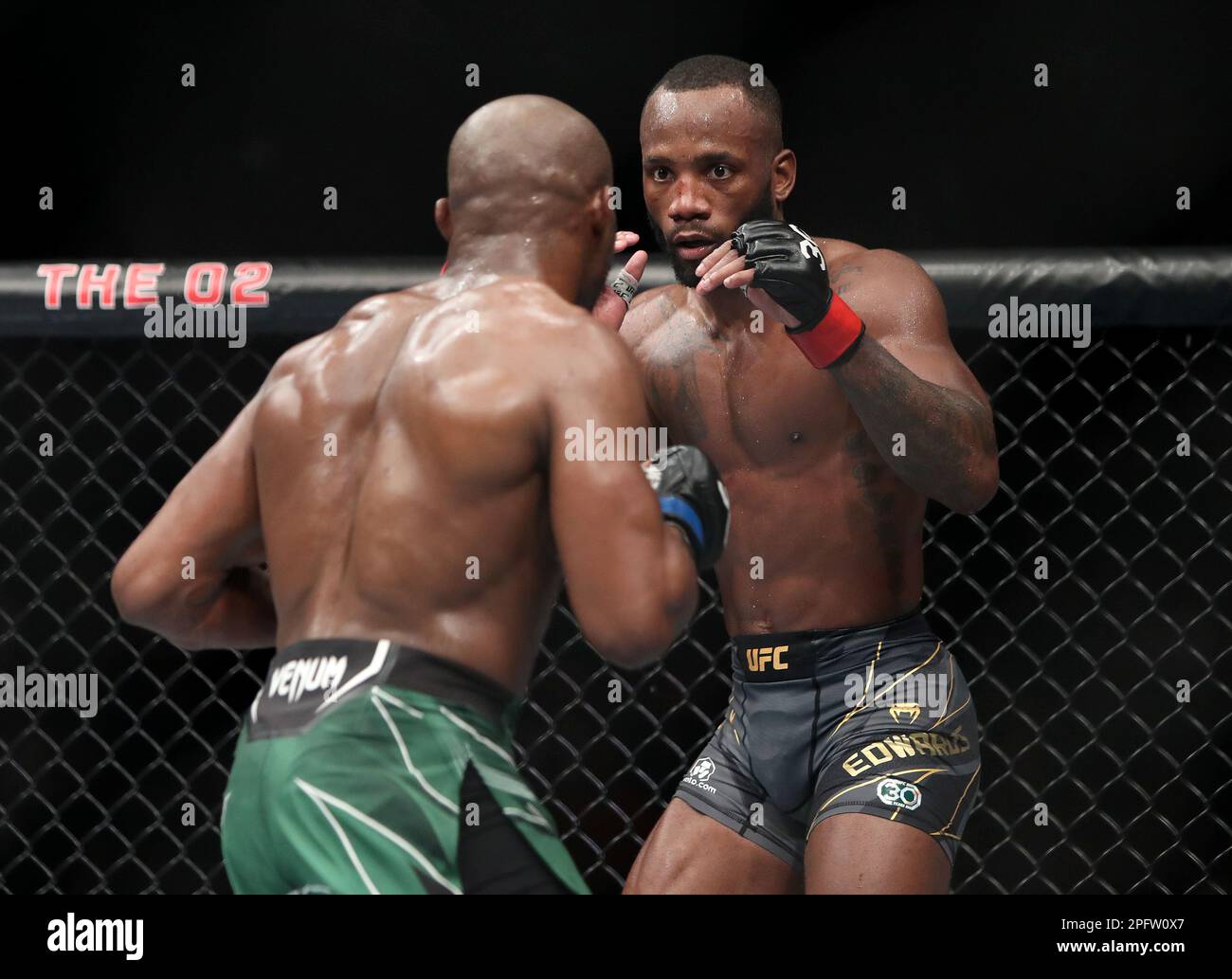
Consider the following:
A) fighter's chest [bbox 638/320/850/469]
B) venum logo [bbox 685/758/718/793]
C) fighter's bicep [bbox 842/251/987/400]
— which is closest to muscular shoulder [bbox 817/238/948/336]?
fighter's bicep [bbox 842/251/987/400]

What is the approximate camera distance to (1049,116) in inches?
130

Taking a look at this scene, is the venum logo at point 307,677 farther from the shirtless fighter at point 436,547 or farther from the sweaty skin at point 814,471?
the sweaty skin at point 814,471

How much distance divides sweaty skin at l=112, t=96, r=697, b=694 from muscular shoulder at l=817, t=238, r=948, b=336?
0.53 meters

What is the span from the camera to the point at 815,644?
208cm

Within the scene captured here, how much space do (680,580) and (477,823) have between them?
318 mm

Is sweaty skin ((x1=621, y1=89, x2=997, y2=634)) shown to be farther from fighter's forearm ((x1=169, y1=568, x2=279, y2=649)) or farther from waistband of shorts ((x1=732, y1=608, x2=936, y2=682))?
fighter's forearm ((x1=169, y1=568, x2=279, y2=649))

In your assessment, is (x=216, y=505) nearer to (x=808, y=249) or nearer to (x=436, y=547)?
(x=436, y=547)

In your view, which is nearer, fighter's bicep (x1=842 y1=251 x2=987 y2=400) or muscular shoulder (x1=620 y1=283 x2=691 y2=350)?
fighter's bicep (x1=842 y1=251 x2=987 y2=400)

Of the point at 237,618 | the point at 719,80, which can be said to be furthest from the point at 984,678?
the point at 237,618

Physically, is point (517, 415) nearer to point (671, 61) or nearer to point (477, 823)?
point (477, 823)

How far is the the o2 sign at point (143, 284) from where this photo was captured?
2.44 m

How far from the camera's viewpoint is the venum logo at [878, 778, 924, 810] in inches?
75.2

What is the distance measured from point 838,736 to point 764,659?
0.53 ft
